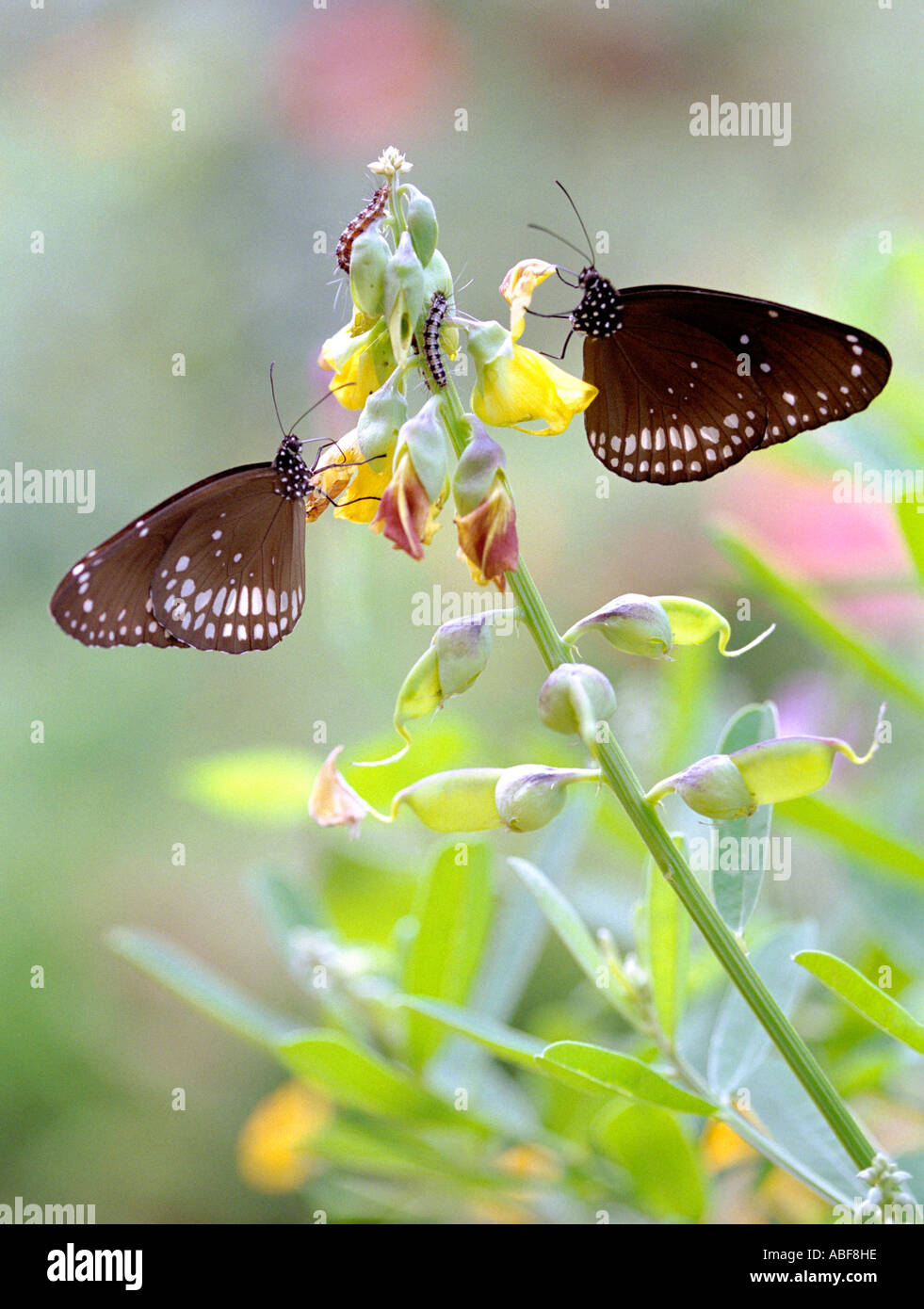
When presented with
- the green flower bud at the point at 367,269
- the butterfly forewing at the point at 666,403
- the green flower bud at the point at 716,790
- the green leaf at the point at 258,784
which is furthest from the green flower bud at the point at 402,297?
the green leaf at the point at 258,784

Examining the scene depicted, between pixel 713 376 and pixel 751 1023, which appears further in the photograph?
pixel 751 1023

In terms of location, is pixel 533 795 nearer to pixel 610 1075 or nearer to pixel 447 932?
pixel 610 1075

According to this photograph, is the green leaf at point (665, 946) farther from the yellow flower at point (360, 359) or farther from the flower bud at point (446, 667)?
the yellow flower at point (360, 359)

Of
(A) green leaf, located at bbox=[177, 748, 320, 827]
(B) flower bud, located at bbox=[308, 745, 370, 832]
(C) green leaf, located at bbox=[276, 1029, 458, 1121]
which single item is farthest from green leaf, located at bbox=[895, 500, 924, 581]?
(A) green leaf, located at bbox=[177, 748, 320, 827]

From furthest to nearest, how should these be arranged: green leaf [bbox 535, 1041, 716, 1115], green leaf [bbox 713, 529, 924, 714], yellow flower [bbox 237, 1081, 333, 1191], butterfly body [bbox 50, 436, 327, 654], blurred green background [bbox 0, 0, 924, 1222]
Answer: blurred green background [bbox 0, 0, 924, 1222]
yellow flower [bbox 237, 1081, 333, 1191]
green leaf [bbox 713, 529, 924, 714]
butterfly body [bbox 50, 436, 327, 654]
green leaf [bbox 535, 1041, 716, 1115]

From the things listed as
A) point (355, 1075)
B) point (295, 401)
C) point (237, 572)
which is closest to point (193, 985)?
point (355, 1075)

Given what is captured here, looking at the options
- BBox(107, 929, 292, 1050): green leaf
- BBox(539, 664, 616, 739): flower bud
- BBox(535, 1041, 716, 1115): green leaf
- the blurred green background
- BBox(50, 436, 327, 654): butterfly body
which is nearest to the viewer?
BBox(539, 664, 616, 739): flower bud

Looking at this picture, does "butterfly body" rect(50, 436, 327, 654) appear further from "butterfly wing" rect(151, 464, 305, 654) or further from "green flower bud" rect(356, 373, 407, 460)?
"green flower bud" rect(356, 373, 407, 460)
